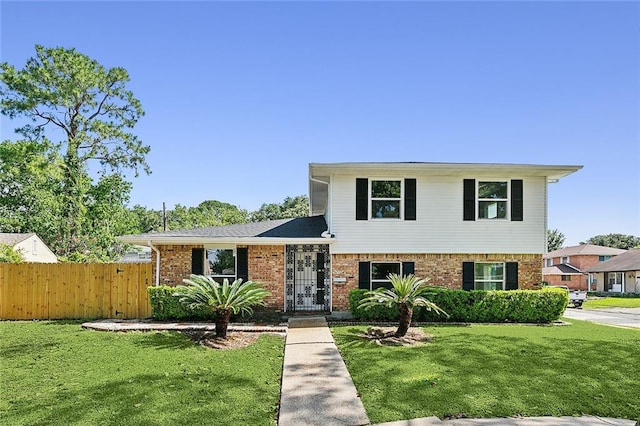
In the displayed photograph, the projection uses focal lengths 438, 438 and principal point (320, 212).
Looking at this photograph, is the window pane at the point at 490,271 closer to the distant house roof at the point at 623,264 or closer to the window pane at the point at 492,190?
the window pane at the point at 492,190

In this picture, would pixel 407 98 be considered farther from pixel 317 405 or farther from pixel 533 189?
pixel 317 405

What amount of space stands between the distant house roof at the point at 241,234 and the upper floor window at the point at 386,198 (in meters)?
2.06

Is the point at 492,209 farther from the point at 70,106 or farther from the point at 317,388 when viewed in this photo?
the point at 70,106

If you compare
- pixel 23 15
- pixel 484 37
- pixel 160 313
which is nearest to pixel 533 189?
pixel 484 37

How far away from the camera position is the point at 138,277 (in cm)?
1353

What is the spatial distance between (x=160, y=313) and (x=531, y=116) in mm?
14473

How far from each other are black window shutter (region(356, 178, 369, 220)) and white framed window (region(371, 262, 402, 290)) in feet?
5.27

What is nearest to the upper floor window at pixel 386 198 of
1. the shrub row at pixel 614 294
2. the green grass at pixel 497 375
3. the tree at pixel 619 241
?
the green grass at pixel 497 375

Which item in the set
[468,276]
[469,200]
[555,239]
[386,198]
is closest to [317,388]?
[386,198]

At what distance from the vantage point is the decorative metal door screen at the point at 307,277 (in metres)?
14.7

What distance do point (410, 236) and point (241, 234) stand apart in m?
5.45

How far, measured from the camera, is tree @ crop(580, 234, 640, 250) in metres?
77.4

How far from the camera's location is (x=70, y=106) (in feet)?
90.9

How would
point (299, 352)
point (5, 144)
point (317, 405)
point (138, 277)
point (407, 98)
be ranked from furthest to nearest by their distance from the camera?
point (5, 144) < point (407, 98) < point (138, 277) < point (299, 352) < point (317, 405)
